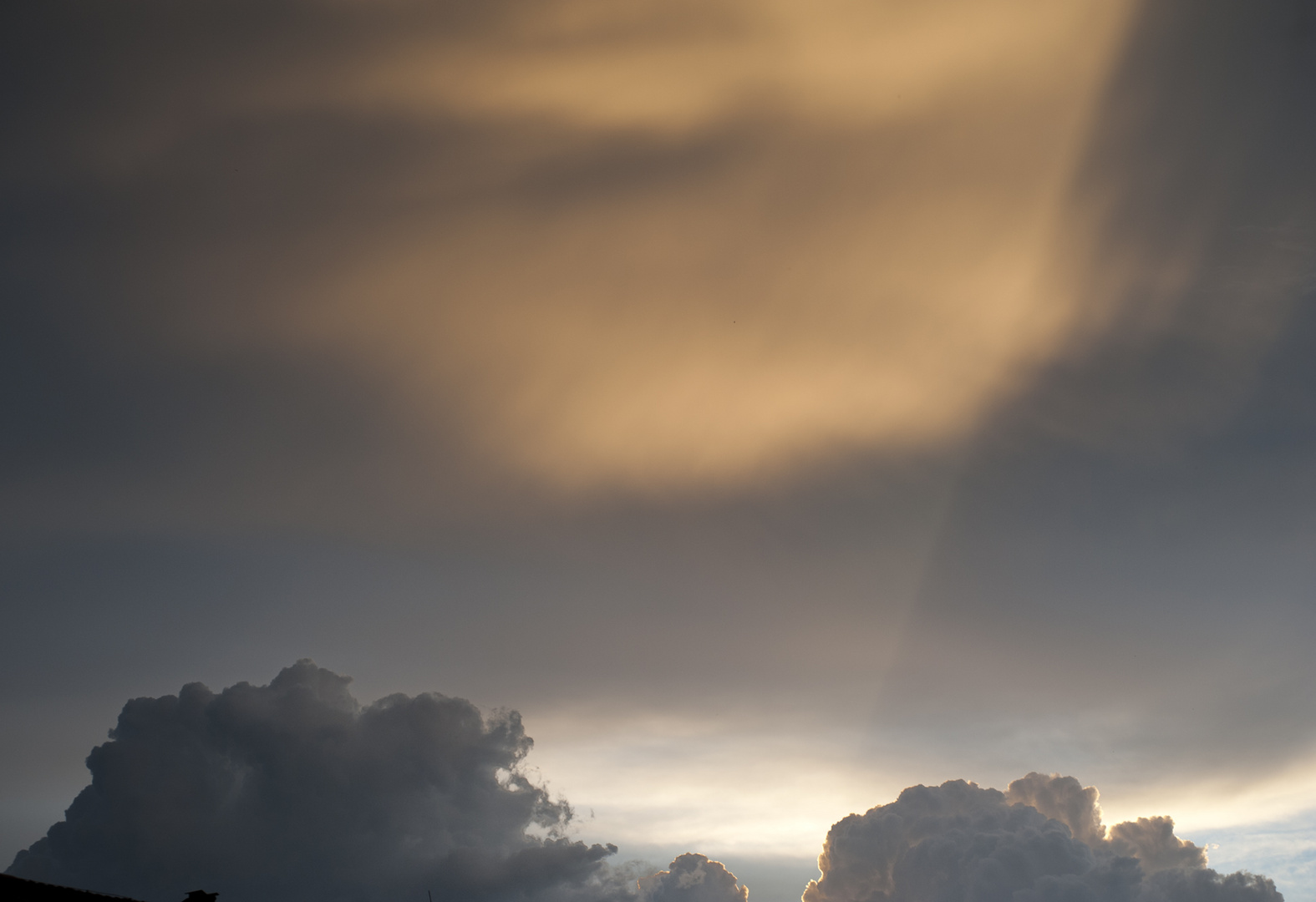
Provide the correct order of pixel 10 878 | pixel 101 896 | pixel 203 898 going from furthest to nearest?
1. pixel 203 898
2. pixel 101 896
3. pixel 10 878

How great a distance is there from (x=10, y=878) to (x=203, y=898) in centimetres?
1588

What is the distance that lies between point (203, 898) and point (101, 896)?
8.04 meters

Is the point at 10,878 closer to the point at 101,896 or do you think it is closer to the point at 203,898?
the point at 101,896

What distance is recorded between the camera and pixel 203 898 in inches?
3425

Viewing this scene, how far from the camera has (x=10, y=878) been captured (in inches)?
2953

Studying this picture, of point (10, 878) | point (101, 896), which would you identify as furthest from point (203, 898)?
point (10, 878)

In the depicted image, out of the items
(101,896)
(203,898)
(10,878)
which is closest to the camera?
(10,878)

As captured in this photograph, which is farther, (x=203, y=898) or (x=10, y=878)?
(x=203, y=898)

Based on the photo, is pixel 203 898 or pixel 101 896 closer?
pixel 101 896

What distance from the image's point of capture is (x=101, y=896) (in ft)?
267

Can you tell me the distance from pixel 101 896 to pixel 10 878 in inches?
318
